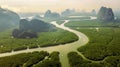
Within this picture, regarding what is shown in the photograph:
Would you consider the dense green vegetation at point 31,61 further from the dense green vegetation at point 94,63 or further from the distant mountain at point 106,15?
the distant mountain at point 106,15

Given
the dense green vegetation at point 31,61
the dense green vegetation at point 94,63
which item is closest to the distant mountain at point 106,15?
the dense green vegetation at point 31,61

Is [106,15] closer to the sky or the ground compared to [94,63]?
closer to the sky

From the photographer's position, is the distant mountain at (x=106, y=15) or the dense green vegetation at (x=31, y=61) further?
the distant mountain at (x=106, y=15)

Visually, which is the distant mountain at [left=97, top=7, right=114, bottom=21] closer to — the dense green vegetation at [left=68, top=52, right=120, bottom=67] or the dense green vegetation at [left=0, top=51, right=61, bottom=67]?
the dense green vegetation at [left=0, top=51, right=61, bottom=67]

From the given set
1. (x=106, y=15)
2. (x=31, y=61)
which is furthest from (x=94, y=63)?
(x=106, y=15)

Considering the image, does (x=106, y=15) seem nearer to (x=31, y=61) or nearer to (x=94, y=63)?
(x=94, y=63)

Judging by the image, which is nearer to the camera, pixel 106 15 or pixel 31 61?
pixel 31 61

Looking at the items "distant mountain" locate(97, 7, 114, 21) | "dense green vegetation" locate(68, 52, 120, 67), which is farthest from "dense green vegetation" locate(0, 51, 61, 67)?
"distant mountain" locate(97, 7, 114, 21)

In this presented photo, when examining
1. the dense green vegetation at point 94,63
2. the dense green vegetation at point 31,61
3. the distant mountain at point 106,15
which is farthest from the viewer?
the distant mountain at point 106,15

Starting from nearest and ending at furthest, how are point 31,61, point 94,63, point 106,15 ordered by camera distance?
point 94,63 → point 31,61 → point 106,15

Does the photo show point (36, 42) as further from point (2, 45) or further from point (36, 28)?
point (36, 28)

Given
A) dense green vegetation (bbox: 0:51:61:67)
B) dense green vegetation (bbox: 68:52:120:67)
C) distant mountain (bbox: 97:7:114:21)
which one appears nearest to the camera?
dense green vegetation (bbox: 68:52:120:67)

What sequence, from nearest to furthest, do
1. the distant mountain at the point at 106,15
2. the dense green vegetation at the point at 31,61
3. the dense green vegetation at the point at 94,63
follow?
the dense green vegetation at the point at 94,63 → the dense green vegetation at the point at 31,61 → the distant mountain at the point at 106,15
